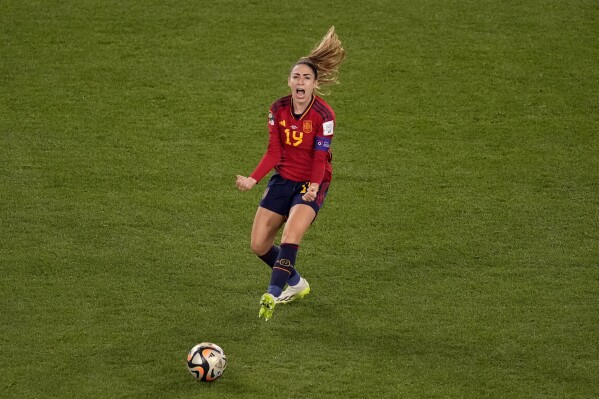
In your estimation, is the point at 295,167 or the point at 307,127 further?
the point at 295,167

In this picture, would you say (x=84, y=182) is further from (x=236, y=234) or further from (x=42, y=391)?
(x=42, y=391)

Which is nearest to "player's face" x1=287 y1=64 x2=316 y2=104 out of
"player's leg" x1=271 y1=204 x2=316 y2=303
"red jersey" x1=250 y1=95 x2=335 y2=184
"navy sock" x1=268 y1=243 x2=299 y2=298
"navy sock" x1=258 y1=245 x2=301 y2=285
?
"red jersey" x1=250 y1=95 x2=335 y2=184

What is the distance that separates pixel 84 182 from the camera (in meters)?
10.3

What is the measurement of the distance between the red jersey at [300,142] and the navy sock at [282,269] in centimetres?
59

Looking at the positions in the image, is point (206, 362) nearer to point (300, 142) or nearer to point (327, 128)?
point (300, 142)

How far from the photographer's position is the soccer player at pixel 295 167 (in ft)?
26.5

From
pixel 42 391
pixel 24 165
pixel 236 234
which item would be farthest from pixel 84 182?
pixel 42 391

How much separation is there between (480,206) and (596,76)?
11.5 feet

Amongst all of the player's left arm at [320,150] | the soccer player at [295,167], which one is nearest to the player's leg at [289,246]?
the soccer player at [295,167]

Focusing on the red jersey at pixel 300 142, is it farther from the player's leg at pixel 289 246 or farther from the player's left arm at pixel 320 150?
the player's leg at pixel 289 246

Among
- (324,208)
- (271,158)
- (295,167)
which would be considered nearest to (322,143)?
(295,167)

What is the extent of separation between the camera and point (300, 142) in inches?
324

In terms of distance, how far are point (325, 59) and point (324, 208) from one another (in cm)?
215

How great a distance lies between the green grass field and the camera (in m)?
7.57
